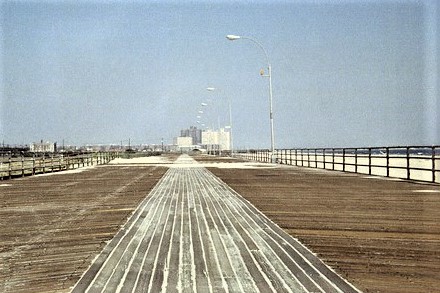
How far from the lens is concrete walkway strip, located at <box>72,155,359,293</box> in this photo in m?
4.74

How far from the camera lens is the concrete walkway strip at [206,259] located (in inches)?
187

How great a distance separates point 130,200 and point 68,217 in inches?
116

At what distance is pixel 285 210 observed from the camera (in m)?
10.1

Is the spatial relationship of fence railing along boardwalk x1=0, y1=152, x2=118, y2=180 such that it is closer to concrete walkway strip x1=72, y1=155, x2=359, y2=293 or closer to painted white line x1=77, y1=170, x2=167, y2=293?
painted white line x1=77, y1=170, x2=167, y2=293

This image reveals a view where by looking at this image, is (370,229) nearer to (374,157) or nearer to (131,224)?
(131,224)

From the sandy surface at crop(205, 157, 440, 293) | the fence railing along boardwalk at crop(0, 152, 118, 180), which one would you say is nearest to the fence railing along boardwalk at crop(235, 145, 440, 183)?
the sandy surface at crop(205, 157, 440, 293)

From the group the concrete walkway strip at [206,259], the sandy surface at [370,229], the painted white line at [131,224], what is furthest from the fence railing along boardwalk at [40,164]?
the concrete walkway strip at [206,259]

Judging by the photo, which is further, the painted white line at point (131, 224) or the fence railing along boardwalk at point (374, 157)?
the fence railing along boardwalk at point (374, 157)

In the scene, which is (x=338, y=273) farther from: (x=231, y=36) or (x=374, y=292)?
(x=231, y=36)

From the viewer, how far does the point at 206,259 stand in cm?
582

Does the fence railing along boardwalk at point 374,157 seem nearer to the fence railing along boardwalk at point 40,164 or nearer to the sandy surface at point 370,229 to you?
the sandy surface at point 370,229

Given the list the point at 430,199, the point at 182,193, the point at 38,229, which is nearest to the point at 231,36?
the point at 182,193

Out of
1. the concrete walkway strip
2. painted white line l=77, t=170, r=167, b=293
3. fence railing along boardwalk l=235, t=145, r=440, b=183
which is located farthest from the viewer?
fence railing along boardwalk l=235, t=145, r=440, b=183

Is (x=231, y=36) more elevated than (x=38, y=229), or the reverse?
(x=231, y=36)
